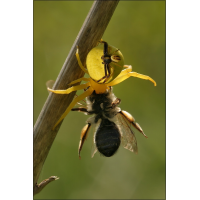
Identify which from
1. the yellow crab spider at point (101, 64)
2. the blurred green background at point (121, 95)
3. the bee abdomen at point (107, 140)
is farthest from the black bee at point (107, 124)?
the blurred green background at point (121, 95)

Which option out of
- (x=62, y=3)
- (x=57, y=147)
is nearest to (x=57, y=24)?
(x=62, y=3)

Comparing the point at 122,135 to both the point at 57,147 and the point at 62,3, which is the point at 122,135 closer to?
the point at 57,147

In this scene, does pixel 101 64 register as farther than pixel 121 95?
No

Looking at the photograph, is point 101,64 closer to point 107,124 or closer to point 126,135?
point 107,124

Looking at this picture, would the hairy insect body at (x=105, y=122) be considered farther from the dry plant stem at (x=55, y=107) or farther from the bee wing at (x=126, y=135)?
the dry plant stem at (x=55, y=107)

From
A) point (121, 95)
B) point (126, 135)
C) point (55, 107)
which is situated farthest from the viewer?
point (121, 95)

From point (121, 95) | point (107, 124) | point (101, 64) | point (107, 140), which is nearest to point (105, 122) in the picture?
point (107, 124)

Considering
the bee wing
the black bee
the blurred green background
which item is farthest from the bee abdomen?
the blurred green background

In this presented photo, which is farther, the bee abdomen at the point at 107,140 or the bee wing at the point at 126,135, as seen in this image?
the bee wing at the point at 126,135
